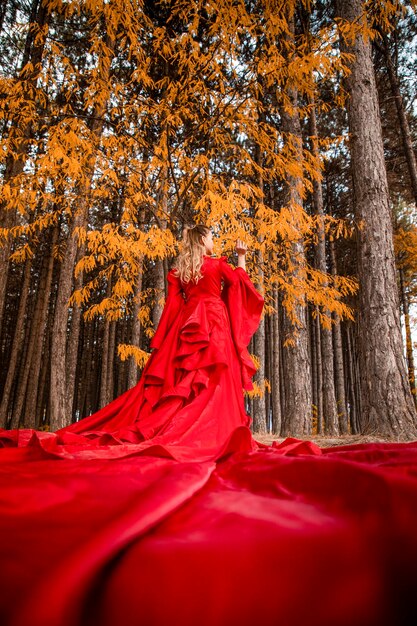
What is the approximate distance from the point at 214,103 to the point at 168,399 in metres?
3.74

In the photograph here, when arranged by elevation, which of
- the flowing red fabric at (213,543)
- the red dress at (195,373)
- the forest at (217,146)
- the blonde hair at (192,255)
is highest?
the forest at (217,146)

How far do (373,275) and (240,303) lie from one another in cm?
175

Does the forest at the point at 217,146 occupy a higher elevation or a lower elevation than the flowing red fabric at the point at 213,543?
higher

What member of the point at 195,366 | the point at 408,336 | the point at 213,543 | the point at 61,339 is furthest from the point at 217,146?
the point at 408,336

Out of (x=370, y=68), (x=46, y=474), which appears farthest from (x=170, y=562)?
(x=370, y=68)

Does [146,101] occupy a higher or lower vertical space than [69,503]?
higher

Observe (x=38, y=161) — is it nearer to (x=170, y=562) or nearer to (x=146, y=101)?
(x=146, y=101)

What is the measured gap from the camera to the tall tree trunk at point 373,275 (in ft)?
13.5

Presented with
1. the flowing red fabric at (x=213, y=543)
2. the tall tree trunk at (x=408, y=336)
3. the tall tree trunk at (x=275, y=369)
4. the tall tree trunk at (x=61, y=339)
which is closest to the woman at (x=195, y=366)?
the flowing red fabric at (x=213, y=543)

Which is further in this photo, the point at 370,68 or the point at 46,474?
the point at 370,68

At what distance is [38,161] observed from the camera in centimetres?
427

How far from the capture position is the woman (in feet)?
10.5

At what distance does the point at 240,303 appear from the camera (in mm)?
4086

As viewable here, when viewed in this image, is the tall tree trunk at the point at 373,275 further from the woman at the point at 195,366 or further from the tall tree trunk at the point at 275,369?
the tall tree trunk at the point at 275,369
